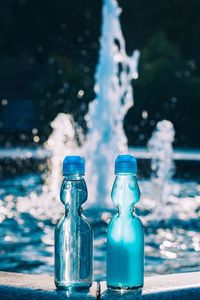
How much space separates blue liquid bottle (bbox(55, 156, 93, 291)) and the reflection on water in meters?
2.11

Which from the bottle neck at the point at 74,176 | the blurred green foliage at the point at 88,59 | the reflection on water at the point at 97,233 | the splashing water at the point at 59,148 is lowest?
the reflection on water at the point at 97,233

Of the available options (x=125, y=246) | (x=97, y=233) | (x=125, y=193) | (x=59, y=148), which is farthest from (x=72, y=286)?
(x=59, y=148)

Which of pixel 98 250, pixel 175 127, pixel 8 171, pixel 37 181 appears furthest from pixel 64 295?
pixel 175 127

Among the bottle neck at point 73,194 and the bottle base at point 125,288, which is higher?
the bottle neck at point 73,194

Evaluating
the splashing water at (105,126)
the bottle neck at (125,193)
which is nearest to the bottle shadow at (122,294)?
the bottle neck at (125,193)

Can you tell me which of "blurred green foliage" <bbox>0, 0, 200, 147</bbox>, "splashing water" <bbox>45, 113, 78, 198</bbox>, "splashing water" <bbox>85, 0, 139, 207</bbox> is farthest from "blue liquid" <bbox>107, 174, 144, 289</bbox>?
"blurred green foliage" <bbox>0, 0, 200, 147</bbox>

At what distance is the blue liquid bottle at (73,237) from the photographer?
7.83ft

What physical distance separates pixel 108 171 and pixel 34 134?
13524 millimetres

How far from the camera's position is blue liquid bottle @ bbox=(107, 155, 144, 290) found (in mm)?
2311

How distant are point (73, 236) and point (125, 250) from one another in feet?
0.58

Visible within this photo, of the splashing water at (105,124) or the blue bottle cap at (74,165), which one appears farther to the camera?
the splashing water at (105,124)

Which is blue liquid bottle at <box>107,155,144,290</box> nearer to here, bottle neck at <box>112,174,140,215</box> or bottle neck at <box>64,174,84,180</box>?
bottle neck at <box>112,174,140,215</box>

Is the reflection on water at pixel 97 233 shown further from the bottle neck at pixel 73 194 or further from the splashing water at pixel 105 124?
the bottle neck at pixel 73 194

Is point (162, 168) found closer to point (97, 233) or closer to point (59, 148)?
point (59, 148)
